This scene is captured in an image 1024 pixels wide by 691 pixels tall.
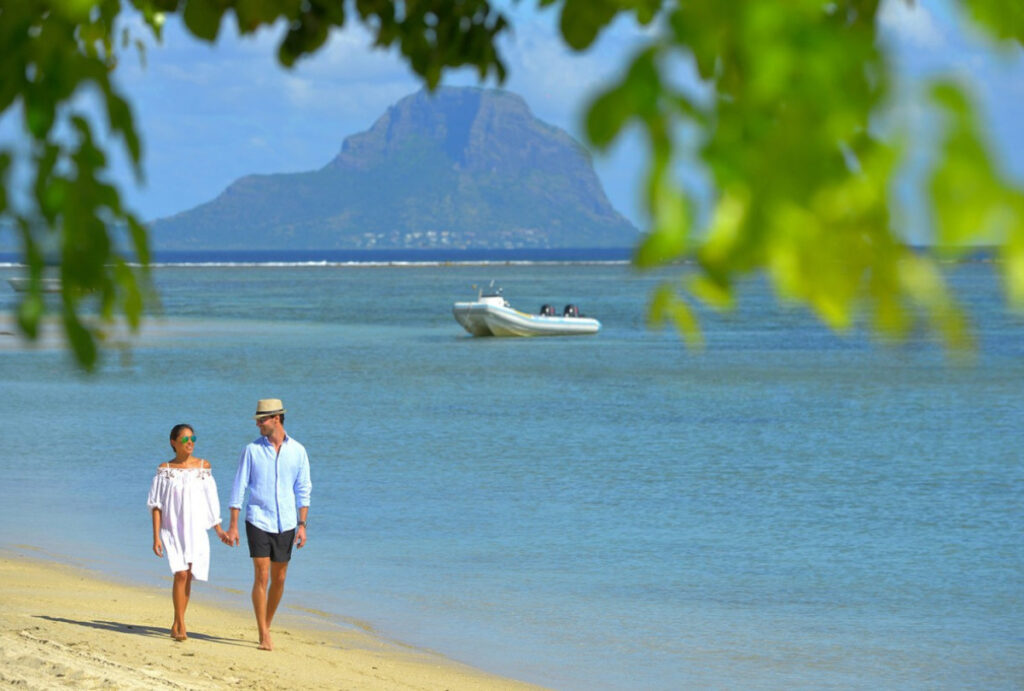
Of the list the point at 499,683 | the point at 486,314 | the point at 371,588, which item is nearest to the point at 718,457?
the point at 371,588

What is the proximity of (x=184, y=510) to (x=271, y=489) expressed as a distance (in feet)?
2.45

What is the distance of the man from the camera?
11156 millimetres

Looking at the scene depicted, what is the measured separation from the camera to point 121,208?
8.62 feet

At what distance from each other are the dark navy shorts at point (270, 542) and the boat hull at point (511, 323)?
5264cm

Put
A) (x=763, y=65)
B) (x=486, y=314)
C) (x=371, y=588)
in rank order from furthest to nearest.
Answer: (x=486, y=314), (x=371, y=588), (x=763, y=65)

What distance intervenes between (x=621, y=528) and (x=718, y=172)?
61.0ft

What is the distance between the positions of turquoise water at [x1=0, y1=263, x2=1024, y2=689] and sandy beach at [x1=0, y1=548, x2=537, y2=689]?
69 centimetres

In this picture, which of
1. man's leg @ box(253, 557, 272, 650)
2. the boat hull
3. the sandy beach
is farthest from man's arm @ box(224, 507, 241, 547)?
the boat hull

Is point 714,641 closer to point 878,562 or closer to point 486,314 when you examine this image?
point 878,562

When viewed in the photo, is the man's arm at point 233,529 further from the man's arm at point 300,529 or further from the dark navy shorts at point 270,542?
the man's arm at point 300,529

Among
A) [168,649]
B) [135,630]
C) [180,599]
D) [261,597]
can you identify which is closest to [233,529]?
[261,597]

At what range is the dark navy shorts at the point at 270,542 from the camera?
449 inches

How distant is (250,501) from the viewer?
11.3 metres

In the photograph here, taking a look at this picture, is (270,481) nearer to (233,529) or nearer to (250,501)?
(250,501)
